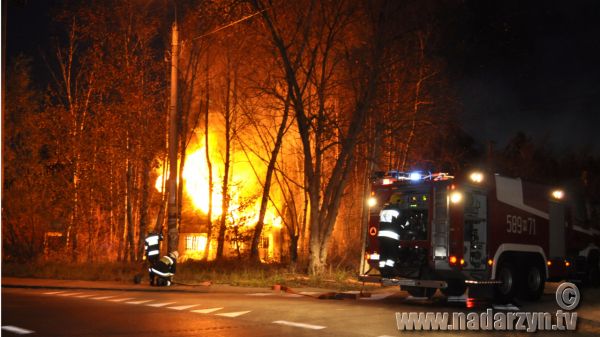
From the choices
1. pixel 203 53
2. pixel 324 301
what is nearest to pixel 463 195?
pixel 324 301

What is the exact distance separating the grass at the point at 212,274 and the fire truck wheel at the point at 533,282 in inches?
181

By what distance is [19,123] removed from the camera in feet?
96.0

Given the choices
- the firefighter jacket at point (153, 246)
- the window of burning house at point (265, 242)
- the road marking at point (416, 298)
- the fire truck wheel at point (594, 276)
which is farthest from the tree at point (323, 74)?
the window of burning house at point (265, 242)

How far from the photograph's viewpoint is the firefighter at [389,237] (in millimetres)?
14008

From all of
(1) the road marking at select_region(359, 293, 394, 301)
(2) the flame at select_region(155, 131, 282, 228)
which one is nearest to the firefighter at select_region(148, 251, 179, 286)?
(1) the road marking at select_region(359, 293, 394, 301)

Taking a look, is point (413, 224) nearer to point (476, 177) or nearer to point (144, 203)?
point (476, 177)

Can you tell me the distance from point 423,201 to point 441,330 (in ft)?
14.0

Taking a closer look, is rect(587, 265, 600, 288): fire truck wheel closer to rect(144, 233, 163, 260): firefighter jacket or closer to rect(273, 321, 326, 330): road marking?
rect(273, 321, 326, 330): road marking

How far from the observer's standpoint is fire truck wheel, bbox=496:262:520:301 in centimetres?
1409

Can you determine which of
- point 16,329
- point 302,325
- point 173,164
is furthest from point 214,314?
point 173,164

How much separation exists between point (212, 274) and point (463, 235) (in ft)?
29.4

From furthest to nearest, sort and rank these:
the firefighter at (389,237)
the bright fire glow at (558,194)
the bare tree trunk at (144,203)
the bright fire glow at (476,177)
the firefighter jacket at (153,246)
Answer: the bare tree trunk at (144,203)
the firefighter jacket at (153,246)
the bright fire glow at (558,194)
the firefighter at (389,237)
the bright fire glow at (476,177)

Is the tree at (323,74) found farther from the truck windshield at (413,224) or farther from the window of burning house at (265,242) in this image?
the window of burning house at (265,242)

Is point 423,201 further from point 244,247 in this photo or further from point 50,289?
point 244,247
